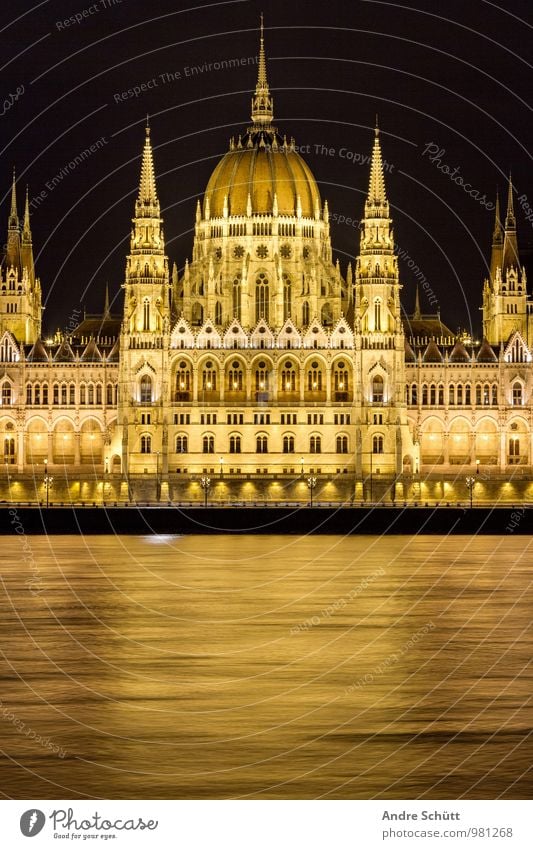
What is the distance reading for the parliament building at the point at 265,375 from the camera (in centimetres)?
13450

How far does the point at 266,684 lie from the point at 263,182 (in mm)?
112892

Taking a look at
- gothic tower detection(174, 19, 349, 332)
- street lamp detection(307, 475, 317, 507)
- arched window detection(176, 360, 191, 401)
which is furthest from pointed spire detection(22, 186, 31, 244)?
street lamp detection(307, 475, 317, 507)

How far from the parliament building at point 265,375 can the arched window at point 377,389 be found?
0.36 ft

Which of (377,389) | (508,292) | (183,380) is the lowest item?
(377,389)

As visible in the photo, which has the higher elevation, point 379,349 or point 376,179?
point 376,179

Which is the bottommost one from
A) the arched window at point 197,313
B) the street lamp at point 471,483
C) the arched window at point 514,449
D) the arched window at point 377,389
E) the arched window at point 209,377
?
the street lamp at point 471,483

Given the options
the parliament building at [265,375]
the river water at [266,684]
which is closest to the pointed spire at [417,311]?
the parliament building at [265,375]

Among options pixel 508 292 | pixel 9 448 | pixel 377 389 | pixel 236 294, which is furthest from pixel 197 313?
pixel 508 292

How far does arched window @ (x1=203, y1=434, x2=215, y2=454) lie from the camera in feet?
453

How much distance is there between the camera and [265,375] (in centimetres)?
13962

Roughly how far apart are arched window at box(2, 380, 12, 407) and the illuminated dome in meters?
24.2

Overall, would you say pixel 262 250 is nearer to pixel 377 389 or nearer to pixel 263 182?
pixel 263 182

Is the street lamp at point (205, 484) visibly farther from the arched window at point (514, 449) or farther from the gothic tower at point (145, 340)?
the arched window at point (514, 449)

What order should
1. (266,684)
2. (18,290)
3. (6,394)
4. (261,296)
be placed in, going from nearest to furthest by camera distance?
(266,684) < (6,394) < (261,296) < (18,290)
